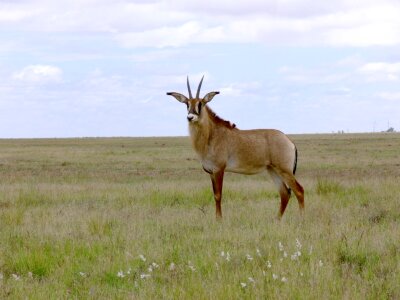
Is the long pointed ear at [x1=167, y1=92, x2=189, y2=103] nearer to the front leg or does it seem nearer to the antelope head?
the antelope head

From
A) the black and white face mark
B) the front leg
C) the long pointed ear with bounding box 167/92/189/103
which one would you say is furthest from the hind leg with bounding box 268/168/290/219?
the long pointed ear with bounding box 167/92/189/103

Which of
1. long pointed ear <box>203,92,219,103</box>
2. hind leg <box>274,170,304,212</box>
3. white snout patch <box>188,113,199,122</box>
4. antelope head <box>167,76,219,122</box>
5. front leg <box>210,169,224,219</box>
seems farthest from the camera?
hind leg <box>274,170,304,212</box>

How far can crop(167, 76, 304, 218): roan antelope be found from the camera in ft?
41.3

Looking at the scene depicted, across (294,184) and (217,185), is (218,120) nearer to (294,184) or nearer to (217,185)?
(217,185)

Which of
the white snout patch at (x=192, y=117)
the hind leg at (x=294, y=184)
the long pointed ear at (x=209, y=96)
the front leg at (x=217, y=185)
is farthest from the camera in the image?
the hind leg at (x=294, y=184)

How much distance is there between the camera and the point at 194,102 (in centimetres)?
1203

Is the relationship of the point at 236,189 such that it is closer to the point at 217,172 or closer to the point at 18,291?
the point at 217,172

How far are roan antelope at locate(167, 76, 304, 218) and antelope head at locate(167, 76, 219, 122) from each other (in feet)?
0.13

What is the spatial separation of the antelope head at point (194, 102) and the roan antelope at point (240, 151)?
0.04 meters

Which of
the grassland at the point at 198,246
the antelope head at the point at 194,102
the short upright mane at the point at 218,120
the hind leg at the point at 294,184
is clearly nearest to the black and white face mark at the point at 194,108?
the antelope head at the point at 194,102

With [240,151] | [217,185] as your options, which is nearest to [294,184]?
[240,151]

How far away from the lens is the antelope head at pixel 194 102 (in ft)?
38.9

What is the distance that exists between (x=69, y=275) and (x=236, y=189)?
9.81 m

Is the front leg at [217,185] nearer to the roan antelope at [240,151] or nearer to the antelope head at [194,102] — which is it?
the roan antelope at [240,151]
